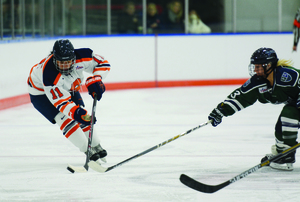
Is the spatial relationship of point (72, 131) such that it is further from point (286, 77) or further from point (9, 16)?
point (9, 16)

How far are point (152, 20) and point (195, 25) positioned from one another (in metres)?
0.78

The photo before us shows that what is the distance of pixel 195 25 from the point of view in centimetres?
891

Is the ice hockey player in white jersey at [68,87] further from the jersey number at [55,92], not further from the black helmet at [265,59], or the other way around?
the black helmet at [265,59]

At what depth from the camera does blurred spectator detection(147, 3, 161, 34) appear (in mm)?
8821

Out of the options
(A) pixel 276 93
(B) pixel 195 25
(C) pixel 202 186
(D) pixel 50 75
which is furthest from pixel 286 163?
(B) pixel 195 25

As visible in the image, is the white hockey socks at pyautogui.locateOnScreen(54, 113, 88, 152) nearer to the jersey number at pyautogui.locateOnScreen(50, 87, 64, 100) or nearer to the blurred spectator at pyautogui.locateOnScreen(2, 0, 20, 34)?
the jersey number at pyautogui.locateOnScreen(50, 87, 64, 100)

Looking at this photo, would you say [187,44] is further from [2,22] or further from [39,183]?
[39,183]

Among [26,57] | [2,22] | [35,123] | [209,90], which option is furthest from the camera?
[209,90]

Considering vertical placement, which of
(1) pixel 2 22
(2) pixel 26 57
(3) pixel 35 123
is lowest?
(3) pixel 35 123

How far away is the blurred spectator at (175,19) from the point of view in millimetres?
8898

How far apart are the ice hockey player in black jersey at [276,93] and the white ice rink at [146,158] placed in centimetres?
22

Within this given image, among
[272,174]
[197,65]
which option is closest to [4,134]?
[272,174]

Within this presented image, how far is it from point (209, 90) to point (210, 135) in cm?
364

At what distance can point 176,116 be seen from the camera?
18.2 ft
